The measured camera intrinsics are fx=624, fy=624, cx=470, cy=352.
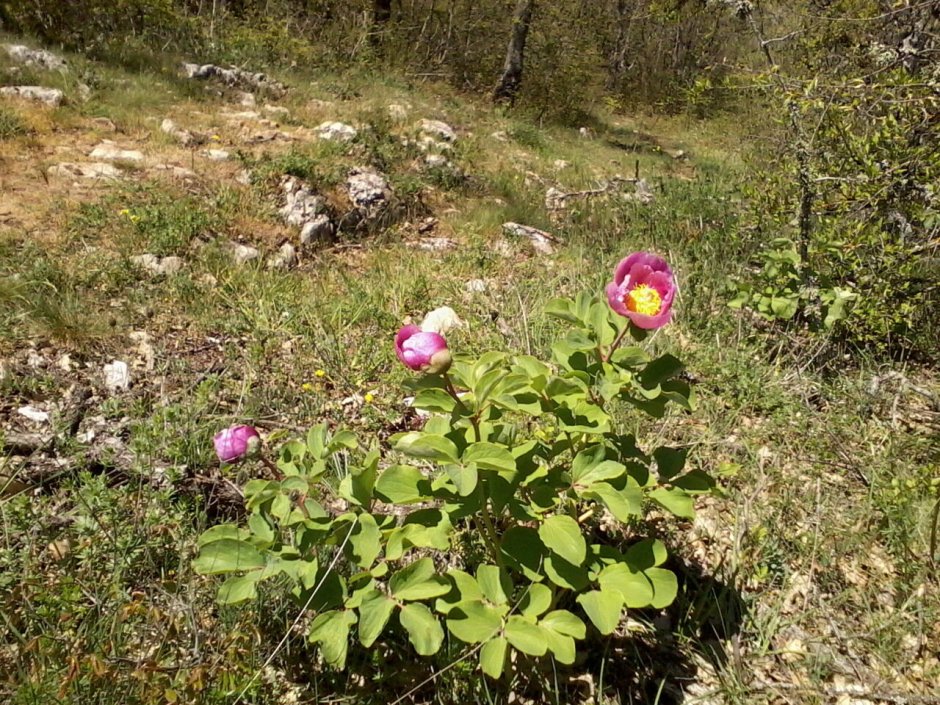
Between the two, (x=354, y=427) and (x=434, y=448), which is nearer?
(x=434, y=448)

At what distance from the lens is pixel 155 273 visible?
362cm

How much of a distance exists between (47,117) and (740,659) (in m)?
6.16

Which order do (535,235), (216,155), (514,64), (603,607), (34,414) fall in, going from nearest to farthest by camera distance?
(603,607) < (34,414) < (535,235) < (216,155) < (514,64)

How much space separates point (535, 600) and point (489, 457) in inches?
15.4

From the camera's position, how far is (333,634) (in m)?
1.35

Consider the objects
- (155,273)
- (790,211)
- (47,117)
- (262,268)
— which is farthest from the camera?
(47,117)

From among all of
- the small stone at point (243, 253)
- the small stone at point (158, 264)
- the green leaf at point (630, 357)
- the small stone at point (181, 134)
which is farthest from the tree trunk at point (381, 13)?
the green leaf at point (630, 357)

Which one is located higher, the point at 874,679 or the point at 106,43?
the point at 106,43

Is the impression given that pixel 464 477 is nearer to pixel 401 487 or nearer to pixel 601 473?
pixel 401 487

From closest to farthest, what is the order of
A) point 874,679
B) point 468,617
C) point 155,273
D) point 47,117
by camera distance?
point 468,617 < point 874,679 < point 155,273 < point 47,117

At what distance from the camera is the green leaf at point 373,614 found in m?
1.30

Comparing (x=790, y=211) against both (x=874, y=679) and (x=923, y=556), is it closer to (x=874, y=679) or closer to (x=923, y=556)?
(x=923, y=556)

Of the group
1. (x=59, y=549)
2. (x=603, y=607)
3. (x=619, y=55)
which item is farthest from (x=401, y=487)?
(x=619, y=55)

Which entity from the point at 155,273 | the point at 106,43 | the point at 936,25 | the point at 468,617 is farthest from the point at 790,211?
the point at 106,43
